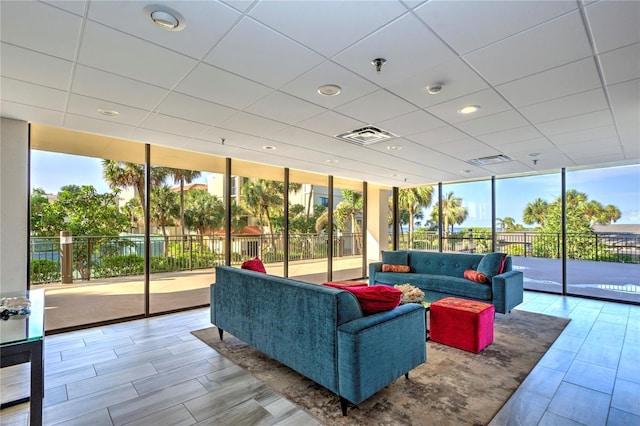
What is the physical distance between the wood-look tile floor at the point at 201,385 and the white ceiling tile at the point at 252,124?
2491mm

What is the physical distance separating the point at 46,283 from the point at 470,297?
6507mm

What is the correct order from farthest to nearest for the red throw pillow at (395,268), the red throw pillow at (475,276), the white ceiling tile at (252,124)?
1. the red throw pillow at (395,268)
2. the red throw pillow at (475,276)
3. the white ceiling tile at (252,124)

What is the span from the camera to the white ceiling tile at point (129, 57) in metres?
1.84

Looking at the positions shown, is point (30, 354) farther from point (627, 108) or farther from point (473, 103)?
point (627, 108)

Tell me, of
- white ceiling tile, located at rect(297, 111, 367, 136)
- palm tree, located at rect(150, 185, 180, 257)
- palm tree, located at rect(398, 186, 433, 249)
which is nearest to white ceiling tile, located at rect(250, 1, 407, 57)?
white ceiling tile, located at rect(297, 111, 367, 136)

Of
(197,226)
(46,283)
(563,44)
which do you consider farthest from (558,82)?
(197,226)

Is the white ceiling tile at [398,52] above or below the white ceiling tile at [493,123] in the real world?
above

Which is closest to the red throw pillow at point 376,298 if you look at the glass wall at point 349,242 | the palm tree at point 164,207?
the glass wall at point 349,242

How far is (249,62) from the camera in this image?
2.14m

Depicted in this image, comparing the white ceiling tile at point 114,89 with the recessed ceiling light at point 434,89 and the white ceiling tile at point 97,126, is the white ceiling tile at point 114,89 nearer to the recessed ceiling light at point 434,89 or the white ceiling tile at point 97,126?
the white ceiling tile at point 97,126

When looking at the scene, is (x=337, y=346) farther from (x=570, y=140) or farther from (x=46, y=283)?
(x=46, y=283)

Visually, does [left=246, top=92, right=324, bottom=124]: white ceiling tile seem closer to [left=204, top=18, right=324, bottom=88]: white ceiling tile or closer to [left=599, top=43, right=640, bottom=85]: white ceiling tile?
[left=204, top=18, right=324, bottom=88]: white ceiling tile

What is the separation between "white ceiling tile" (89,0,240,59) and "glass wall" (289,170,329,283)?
4731 millimetres

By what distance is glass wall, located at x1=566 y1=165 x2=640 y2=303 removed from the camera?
6.18m
